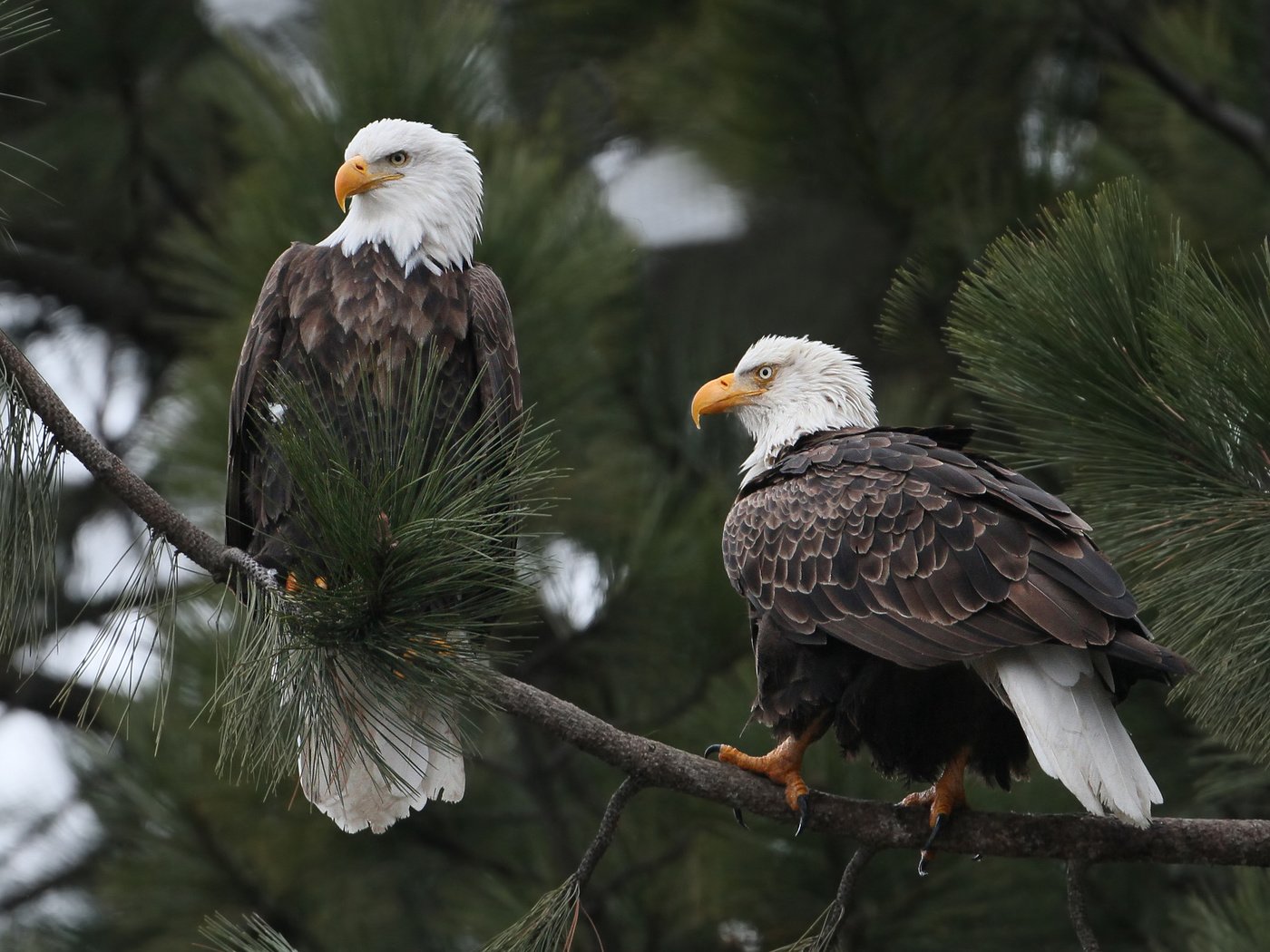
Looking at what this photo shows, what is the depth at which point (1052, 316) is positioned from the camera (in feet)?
8.45

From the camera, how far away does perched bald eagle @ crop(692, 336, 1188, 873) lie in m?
2.54

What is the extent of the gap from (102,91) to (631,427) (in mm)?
2482

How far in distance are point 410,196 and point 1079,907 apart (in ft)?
7.08

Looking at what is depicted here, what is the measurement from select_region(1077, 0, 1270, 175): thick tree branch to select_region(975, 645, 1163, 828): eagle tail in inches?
125

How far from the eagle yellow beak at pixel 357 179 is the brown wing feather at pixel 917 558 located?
118 centimetres

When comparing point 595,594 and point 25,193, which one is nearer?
point 595,594

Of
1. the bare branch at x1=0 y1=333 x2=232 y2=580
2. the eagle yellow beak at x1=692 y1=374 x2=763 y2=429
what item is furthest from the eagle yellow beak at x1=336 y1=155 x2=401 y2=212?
the bare branch at x1=0 y1=333 x2=232 y2=580

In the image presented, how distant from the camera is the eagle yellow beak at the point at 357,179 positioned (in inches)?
144

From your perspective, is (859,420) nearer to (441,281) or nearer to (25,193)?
(441,281)

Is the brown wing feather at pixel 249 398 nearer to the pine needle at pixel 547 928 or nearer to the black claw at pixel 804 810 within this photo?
the pine needle at pixel 547 928

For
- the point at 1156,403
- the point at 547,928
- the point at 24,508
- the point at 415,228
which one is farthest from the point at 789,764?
the point at 415,228

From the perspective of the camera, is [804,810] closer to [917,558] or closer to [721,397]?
[917,558]

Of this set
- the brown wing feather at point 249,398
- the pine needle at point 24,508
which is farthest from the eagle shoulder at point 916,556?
the pine needle at point 24,508

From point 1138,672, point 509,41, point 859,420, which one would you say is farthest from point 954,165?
point 1138,672
